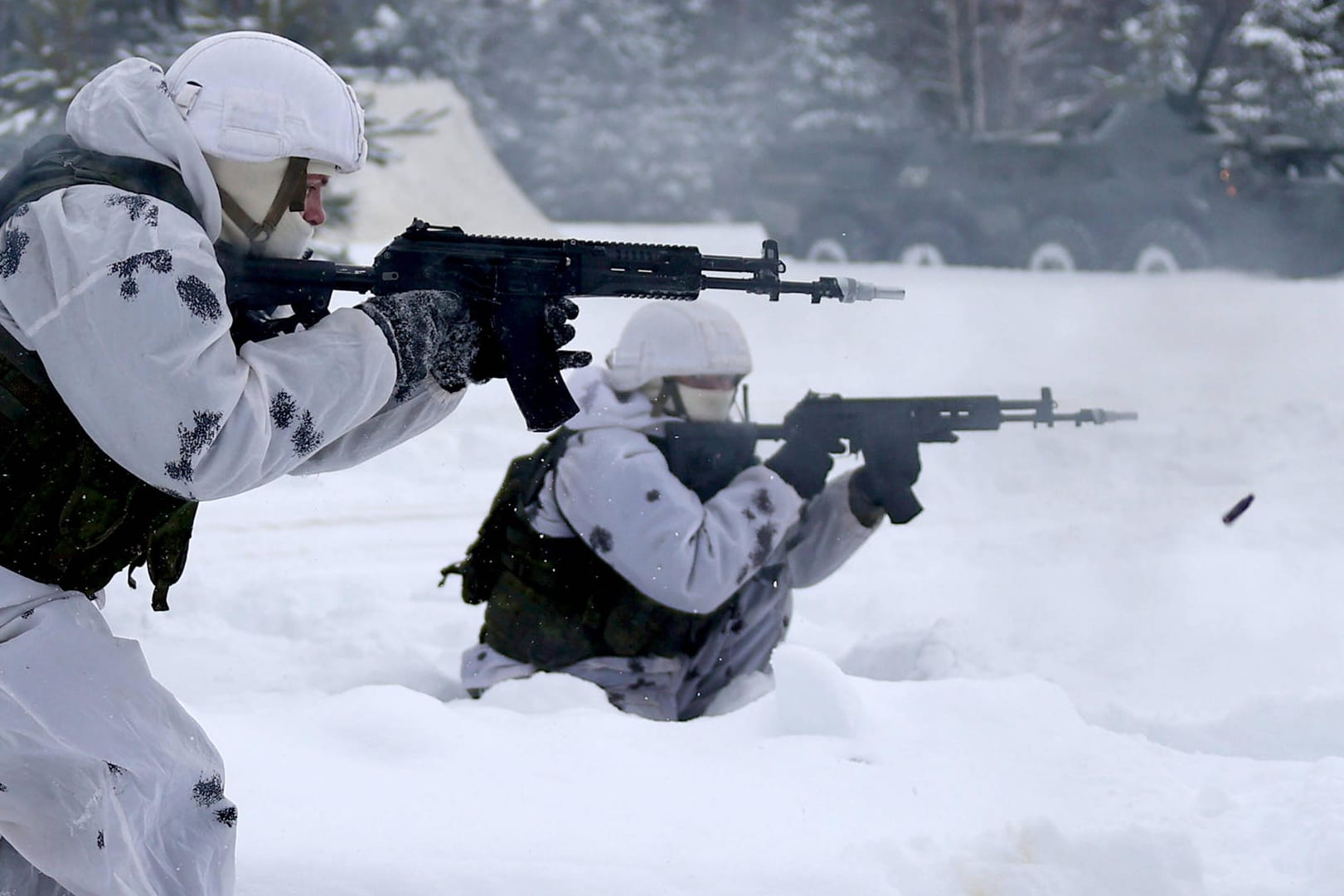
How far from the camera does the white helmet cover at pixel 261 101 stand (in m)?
2.23

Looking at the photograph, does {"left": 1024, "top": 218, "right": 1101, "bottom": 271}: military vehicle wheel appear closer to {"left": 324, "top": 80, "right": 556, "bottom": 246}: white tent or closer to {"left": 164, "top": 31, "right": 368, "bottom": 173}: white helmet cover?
{"left": 324, "top": 80, "right": 556, "bottom": 246}: white tent

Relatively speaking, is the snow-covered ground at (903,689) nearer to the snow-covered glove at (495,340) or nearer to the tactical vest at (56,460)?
the tactical vest at (56,460)

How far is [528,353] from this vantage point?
2.45 metres

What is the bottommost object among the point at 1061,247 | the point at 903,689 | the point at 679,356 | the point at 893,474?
the point at 1061,247

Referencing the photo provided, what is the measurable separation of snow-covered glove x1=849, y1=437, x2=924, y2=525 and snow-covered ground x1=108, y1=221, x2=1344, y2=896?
515 mm

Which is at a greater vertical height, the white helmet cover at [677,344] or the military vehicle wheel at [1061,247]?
the white helmet cover at [677,344]

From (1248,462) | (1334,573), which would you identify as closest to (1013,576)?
(1334,573)

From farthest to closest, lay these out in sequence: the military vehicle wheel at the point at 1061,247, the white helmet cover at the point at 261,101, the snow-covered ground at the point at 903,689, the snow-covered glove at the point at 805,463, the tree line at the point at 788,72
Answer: the tree line at the point at 788,72, the military vehicle wheel at the point at 1061,247, the snow-covered glove at the point at 805,463, the snow-covered ground at the point at 903,689, the white helmet cover at the point at 261,101

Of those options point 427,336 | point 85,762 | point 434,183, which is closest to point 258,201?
point 427,336

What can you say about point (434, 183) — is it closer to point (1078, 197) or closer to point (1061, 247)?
point (1061, 247)

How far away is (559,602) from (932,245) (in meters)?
14.2

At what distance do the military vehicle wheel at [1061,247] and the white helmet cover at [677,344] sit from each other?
1314 centimetres

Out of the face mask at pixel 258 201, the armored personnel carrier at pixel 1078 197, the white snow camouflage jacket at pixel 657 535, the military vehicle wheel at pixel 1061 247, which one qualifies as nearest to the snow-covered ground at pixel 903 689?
the white snow camouflage jacket at pixel 657 535

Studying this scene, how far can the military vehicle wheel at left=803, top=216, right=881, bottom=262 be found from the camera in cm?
1816
